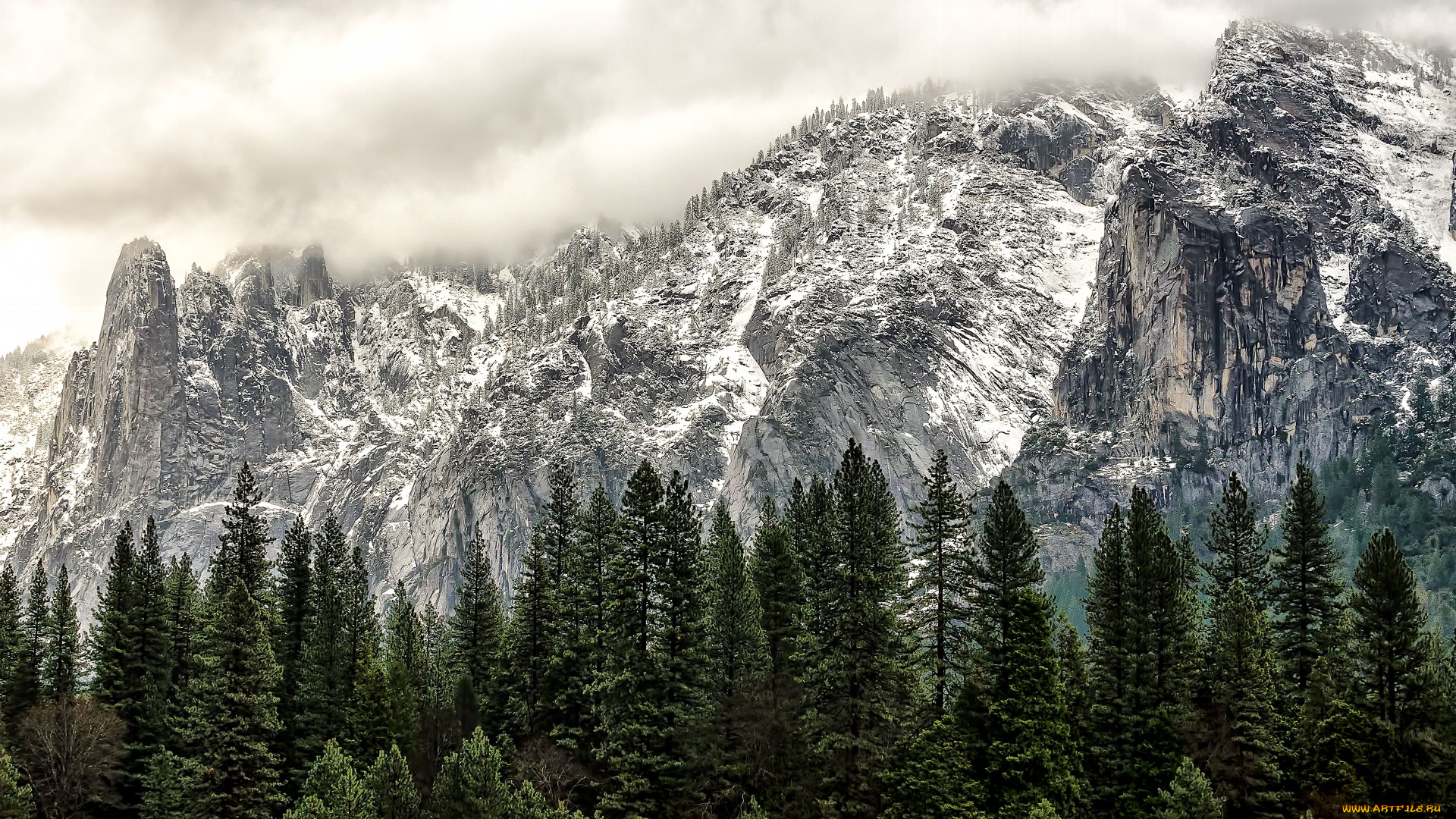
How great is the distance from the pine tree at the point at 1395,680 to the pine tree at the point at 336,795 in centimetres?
5051

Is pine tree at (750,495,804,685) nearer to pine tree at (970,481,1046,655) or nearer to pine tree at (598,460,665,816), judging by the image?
pine tree at (598,460,665,816)

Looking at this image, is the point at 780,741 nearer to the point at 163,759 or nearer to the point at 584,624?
the point at 584,624

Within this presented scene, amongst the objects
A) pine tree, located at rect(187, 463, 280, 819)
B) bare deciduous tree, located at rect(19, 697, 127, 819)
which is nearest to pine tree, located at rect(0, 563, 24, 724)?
bare deciduous tree, located at rect(19, 697, 127, 819)

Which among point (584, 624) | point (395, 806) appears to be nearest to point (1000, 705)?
point (584, 624)

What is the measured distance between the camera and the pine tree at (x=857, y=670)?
6700cm

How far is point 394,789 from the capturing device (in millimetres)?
72562

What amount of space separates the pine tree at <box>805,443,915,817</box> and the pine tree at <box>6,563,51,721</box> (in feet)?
171

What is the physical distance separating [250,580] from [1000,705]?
55098 millimetres

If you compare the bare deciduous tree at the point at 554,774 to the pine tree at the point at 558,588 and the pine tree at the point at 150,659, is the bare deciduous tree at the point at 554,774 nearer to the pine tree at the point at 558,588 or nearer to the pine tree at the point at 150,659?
the pine tree at the point at 558,588

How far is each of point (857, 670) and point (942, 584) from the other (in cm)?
724

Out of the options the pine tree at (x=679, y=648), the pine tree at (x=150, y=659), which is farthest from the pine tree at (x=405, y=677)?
the pine tree at (x=679, y=648)

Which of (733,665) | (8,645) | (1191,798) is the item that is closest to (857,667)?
(733,665)

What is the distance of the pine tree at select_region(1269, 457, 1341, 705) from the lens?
266 feet

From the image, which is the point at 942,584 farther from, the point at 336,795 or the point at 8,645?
the point at 8,645
